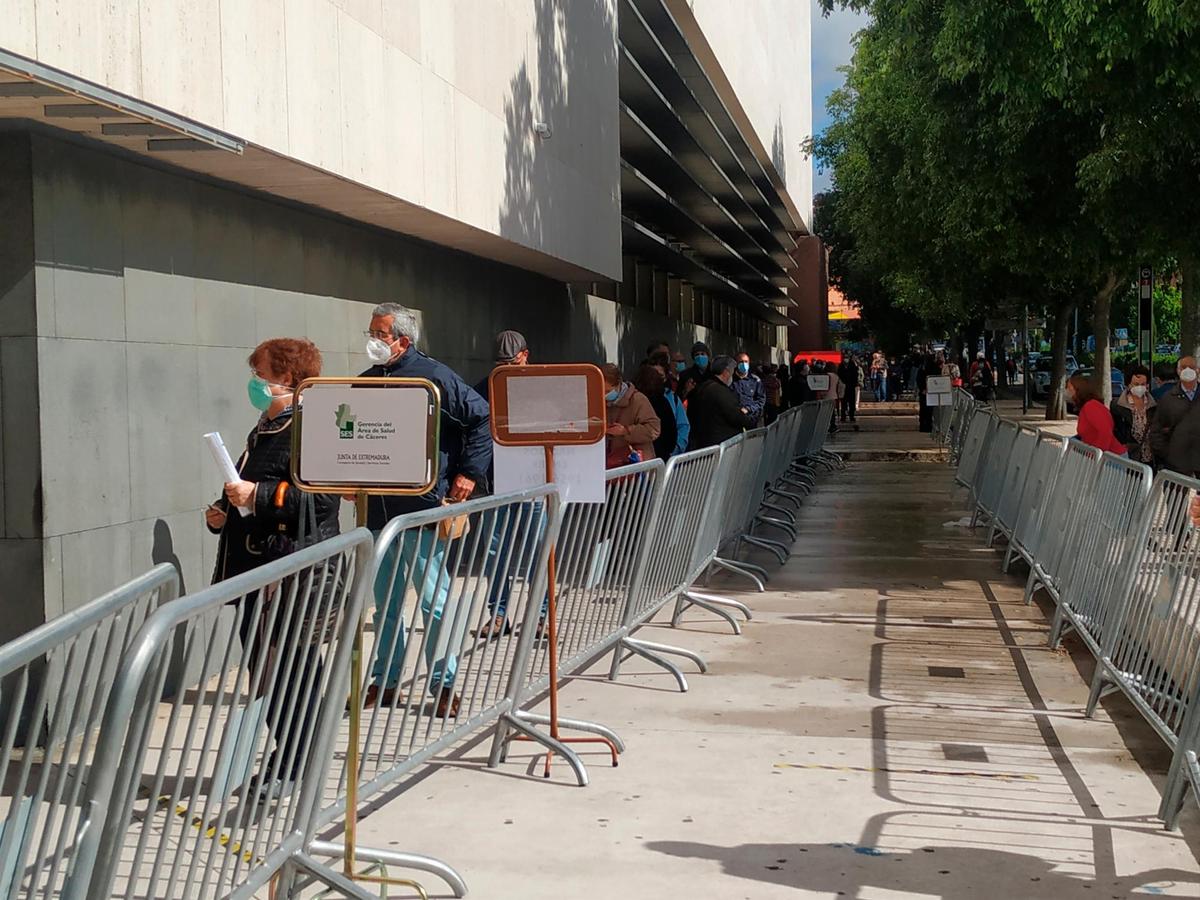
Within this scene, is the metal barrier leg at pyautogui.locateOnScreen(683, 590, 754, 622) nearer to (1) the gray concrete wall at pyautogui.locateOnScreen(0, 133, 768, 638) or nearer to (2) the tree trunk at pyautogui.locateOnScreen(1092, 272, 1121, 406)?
(1) the gray concrete wall at pyautogui.locateOnScreen(0, 133, 768, 638)

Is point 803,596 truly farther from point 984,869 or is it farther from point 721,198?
point 721,198

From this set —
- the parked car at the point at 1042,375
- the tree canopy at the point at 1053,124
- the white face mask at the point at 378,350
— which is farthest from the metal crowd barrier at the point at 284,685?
the parked car at the point at 1042,375

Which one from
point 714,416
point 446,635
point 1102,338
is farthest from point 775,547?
point 1102,338

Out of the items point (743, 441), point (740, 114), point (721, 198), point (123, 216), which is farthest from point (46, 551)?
point (721, 198)

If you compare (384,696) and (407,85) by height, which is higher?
(407,85)

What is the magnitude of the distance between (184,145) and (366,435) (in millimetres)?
3613

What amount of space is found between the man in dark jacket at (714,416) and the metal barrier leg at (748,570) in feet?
4.90

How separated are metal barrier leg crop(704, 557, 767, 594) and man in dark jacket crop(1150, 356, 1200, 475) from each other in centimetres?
324

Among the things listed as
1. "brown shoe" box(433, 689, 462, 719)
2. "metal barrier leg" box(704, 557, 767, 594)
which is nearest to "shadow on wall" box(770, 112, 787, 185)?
"metal barrier leg" box(704, 557, 767, 594)

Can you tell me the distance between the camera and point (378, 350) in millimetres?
7371

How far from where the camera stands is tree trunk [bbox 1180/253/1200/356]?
20.1 m

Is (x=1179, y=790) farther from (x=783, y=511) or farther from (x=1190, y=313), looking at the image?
(x=1190, y=313)

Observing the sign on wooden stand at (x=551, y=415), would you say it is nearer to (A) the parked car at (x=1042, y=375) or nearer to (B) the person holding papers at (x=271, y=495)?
(B) the person holding papers at (x=271, y=495)

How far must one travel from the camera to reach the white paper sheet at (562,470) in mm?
6773
